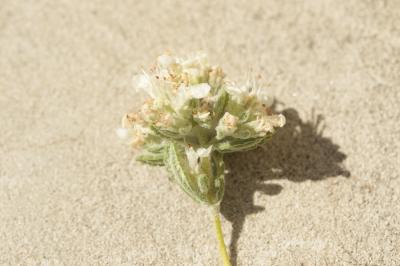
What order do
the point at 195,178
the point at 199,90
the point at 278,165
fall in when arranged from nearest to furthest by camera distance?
the point at 199,90, the point at 195,178, the point at 278,165

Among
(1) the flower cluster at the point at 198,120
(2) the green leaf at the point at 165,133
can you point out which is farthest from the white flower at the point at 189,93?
(2) the green leaf at the point at 165,133

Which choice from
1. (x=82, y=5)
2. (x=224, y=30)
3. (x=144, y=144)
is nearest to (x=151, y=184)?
(x=144, y=144)

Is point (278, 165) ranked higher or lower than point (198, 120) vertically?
lower

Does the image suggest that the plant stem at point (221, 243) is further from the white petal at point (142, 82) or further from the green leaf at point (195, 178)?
the white petal at point (142, 82)

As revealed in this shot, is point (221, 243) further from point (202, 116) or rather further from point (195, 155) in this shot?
point (202, 116)

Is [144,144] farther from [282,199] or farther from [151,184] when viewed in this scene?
[282,199]

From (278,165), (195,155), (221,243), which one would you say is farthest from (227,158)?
(221,243)
